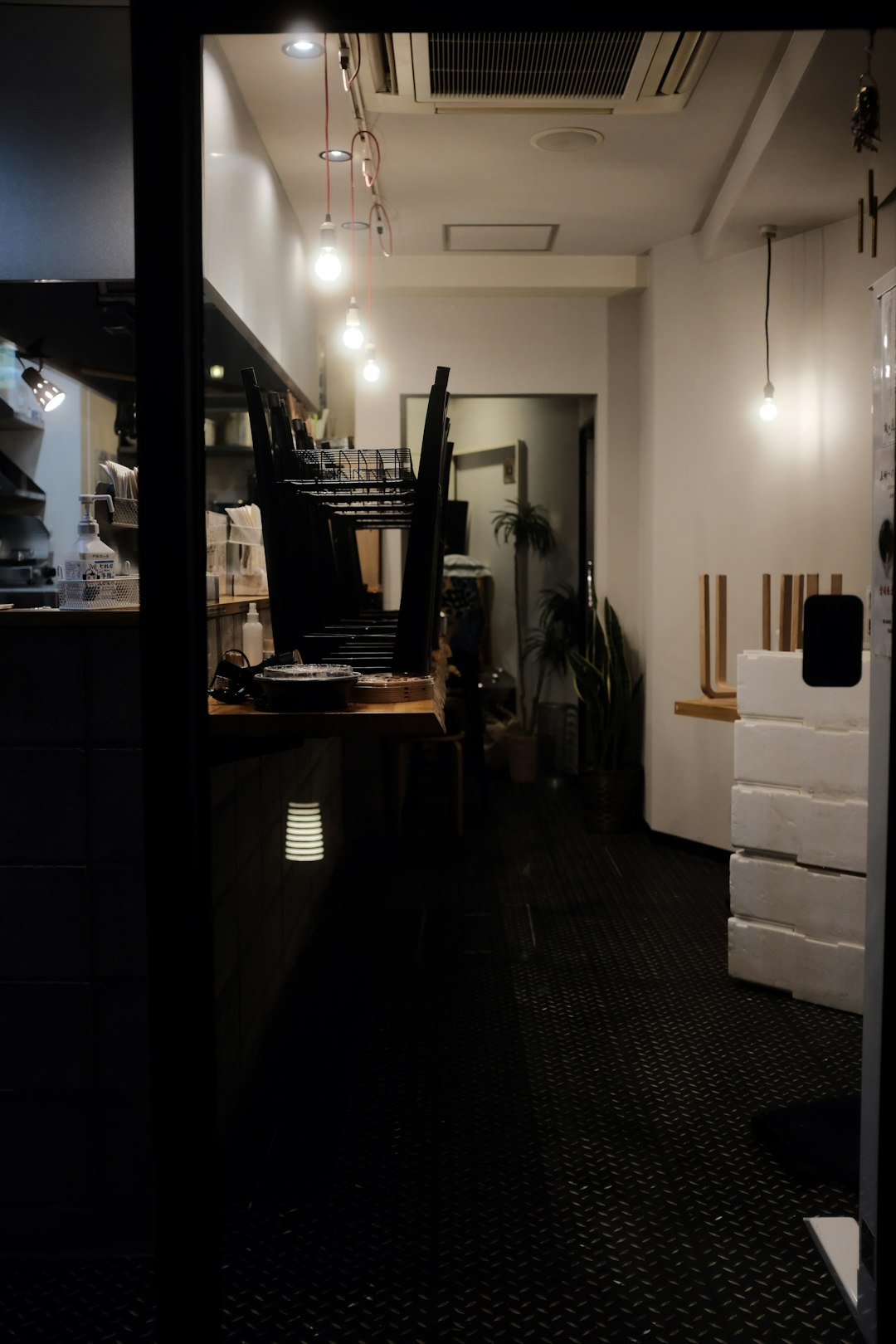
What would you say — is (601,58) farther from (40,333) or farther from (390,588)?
(390,588)

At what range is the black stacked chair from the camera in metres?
2.44

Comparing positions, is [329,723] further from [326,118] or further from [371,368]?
[371,368]

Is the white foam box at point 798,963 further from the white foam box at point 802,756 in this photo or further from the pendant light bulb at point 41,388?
the pendant light bulb at point 41,388

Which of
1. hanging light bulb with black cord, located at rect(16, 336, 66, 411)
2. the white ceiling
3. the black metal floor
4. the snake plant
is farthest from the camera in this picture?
the snake plant

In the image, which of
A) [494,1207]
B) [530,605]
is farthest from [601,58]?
[530,605]

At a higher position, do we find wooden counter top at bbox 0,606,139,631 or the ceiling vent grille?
the ceiling vent grille

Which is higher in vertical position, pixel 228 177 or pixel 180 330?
pixel 228 177

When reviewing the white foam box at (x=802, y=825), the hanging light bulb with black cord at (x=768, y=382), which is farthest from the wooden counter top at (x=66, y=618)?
the hanging light bulb with black cord at (x=768, y=382)

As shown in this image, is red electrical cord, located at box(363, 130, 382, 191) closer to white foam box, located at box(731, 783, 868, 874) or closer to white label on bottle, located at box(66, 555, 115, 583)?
white label on bottle, located at box(66, 555, 115, 583)

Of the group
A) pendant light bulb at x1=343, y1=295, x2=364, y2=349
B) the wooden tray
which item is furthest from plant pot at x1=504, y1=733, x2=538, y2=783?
the wooden tray

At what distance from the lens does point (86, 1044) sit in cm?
200

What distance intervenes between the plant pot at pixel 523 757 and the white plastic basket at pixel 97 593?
480 centimetres

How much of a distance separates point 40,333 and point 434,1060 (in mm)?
2914

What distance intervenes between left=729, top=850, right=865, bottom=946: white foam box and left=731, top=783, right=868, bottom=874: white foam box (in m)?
0.04
